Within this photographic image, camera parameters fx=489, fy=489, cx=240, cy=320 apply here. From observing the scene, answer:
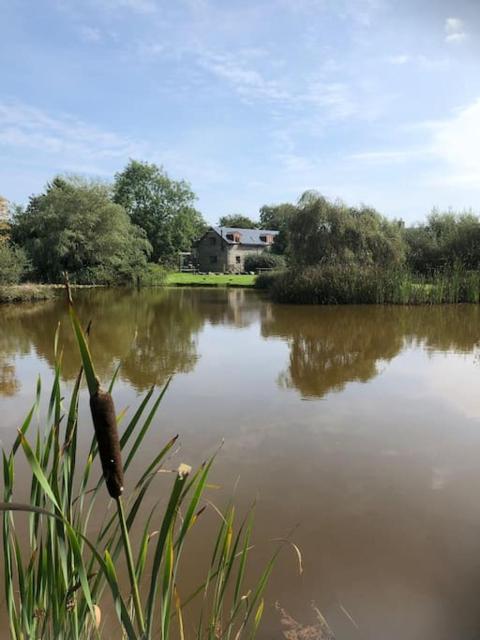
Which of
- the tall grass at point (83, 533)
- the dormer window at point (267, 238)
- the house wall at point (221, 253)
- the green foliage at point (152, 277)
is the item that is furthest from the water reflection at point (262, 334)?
the dormer window at point (267, 238)

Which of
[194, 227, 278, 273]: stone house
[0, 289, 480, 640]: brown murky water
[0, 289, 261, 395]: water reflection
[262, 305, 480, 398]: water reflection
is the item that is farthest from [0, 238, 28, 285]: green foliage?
[194, 227, 278, 273]: stone house

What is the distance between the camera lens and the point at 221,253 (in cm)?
4669

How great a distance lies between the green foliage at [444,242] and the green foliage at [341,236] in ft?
8.67

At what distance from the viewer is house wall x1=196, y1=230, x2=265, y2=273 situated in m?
46.4

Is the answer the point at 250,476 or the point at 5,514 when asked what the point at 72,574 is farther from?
the point at 250,476

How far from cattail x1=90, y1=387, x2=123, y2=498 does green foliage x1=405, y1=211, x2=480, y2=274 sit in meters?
22.6

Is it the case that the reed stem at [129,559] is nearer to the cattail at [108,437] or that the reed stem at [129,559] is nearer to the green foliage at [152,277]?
the cattail at [108,437]

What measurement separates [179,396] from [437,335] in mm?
7325

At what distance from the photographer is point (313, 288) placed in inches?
744

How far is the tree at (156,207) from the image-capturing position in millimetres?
43469

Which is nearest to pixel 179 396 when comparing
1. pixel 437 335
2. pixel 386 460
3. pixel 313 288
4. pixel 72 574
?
pixel 386 460

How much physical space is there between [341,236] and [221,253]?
91.7 ft

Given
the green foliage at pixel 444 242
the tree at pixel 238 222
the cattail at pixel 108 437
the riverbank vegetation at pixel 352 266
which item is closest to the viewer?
the cattail at pixel 108 437

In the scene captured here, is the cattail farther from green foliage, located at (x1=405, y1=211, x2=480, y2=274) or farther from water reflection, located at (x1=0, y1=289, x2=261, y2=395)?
green foliage, located at (x1=405, y1=211, x2=480, y2=274)
